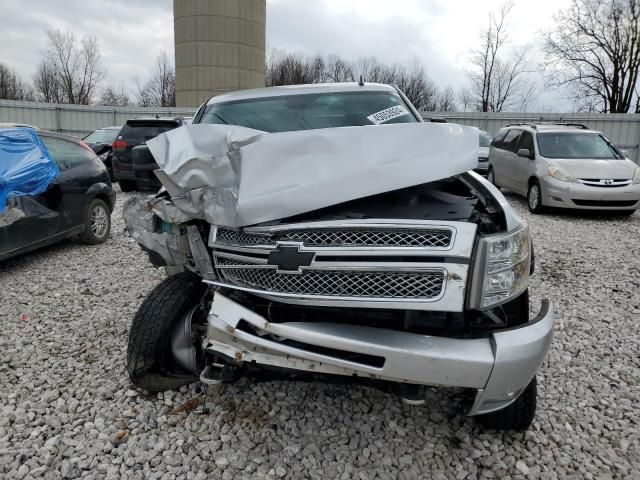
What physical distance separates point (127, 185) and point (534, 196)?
352 inches

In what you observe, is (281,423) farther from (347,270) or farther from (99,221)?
(99,221)

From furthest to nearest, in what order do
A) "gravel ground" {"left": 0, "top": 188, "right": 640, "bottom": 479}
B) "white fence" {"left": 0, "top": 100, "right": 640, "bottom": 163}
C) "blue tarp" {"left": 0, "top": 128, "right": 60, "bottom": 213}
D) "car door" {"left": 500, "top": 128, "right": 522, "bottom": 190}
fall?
"white fence" {"left": 0, "top": 100, "right": 640, "bottom": 163} < "car door" {"left": 500, "top": 128, "right": 522, "bottom": 190} < "blue tarp" {"left": 0, "top": 128, "right": 60, "bottom": 213} < "gravel ground" {"left": 0, "top": 188, "right": 640, "bottom": 479}

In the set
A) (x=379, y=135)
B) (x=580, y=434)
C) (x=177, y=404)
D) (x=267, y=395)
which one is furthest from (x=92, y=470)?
(x=580, y=434)

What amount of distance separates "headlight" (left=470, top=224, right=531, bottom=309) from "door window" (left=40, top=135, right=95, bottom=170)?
539 cm

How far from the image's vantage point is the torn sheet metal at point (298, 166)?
2271mm

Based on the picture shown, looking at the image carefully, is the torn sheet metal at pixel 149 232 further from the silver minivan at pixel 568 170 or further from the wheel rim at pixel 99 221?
the silver minivan at pixel 568 170

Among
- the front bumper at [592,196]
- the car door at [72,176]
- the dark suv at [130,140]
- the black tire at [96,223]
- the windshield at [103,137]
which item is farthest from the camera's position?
the windshield at [103,137]

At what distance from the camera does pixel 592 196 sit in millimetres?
8484

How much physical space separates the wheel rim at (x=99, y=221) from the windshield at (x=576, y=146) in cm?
796

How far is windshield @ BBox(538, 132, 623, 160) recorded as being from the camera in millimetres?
9336

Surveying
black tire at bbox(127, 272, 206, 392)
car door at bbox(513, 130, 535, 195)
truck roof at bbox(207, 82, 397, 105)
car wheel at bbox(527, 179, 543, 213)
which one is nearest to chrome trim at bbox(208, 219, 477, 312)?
black tire at bbox(127, 272, 206, 392)

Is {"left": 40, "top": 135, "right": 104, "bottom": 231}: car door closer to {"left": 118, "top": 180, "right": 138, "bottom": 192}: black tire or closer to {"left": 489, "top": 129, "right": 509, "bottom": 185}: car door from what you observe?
{"left": 118, "top": 180, "right": 138, "bottom": 192}: black tire

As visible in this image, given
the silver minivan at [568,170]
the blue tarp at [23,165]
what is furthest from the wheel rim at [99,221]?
the silver minivan at [568,170]

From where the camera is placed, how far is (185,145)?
9.03ft
